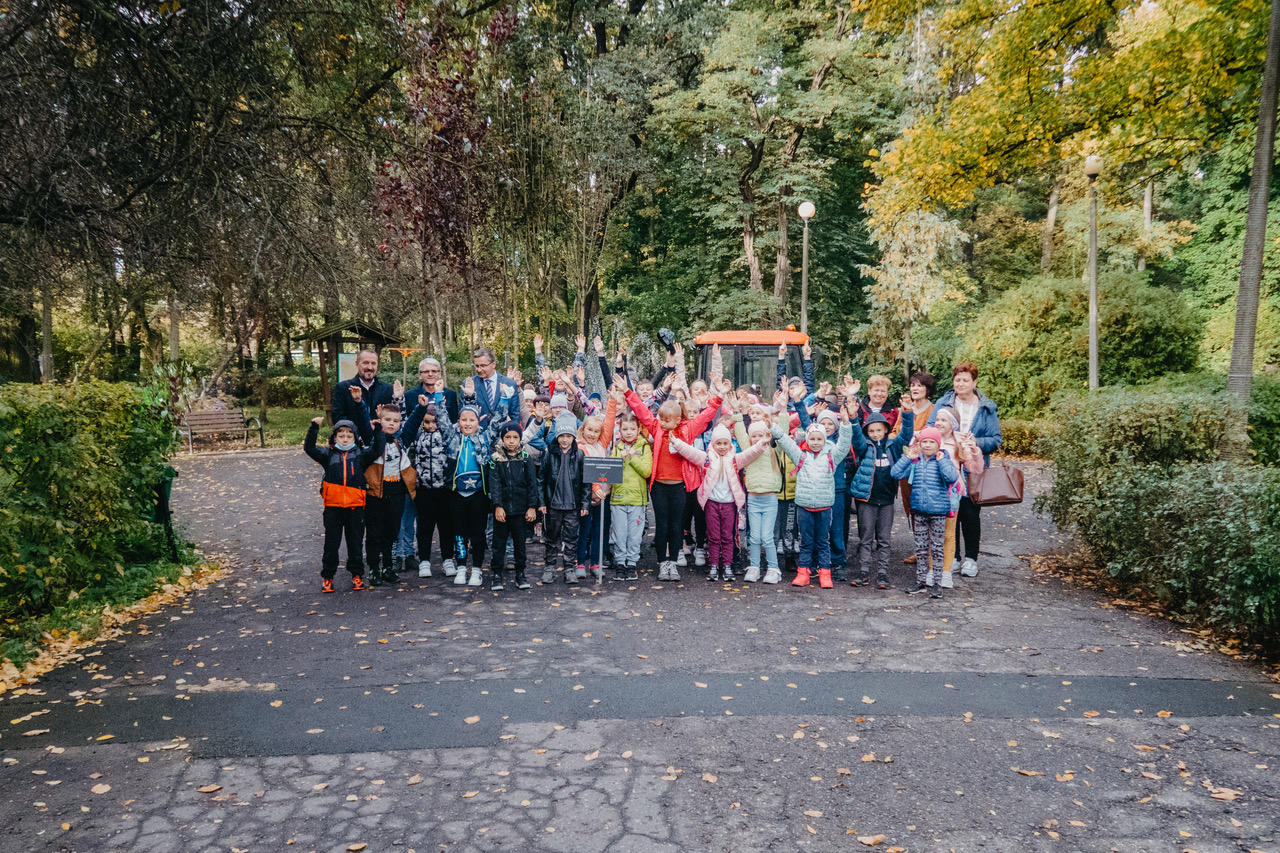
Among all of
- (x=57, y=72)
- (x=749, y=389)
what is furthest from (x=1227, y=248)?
(x=57, y=72)

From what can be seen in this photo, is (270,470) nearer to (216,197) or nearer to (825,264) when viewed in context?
(216,197)

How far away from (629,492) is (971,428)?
11.2 ft

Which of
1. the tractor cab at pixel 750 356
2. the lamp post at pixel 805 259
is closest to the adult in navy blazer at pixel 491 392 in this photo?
the tractor cab at pixel 750 356

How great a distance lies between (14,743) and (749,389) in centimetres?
671

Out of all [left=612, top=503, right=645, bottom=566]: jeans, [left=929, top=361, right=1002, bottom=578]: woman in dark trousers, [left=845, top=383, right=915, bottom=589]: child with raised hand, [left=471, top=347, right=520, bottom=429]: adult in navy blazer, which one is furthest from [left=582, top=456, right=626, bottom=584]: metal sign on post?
[left=929, top=361, right=1002, bottom=578]: woman in dark trousers

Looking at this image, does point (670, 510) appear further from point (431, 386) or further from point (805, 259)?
point (805, 259)

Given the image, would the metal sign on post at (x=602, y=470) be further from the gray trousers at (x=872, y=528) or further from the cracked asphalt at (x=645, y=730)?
the gray trousers at (x=872, y=528)

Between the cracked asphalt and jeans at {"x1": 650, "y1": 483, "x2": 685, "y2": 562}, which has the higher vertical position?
jeans at {"x1": 650, "y1": 483, "x2": 685, "y2": 562}

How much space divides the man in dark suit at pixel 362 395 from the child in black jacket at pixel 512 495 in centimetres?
126

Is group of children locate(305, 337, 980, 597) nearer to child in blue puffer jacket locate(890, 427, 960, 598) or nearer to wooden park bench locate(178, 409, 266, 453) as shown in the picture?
child in blue puffer jacket locate(890, 427, 960, 598)

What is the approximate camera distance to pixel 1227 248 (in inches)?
1106

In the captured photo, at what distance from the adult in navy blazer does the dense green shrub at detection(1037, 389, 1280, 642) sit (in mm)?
5721

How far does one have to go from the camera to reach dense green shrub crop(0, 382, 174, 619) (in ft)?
18.3

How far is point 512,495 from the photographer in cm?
721
